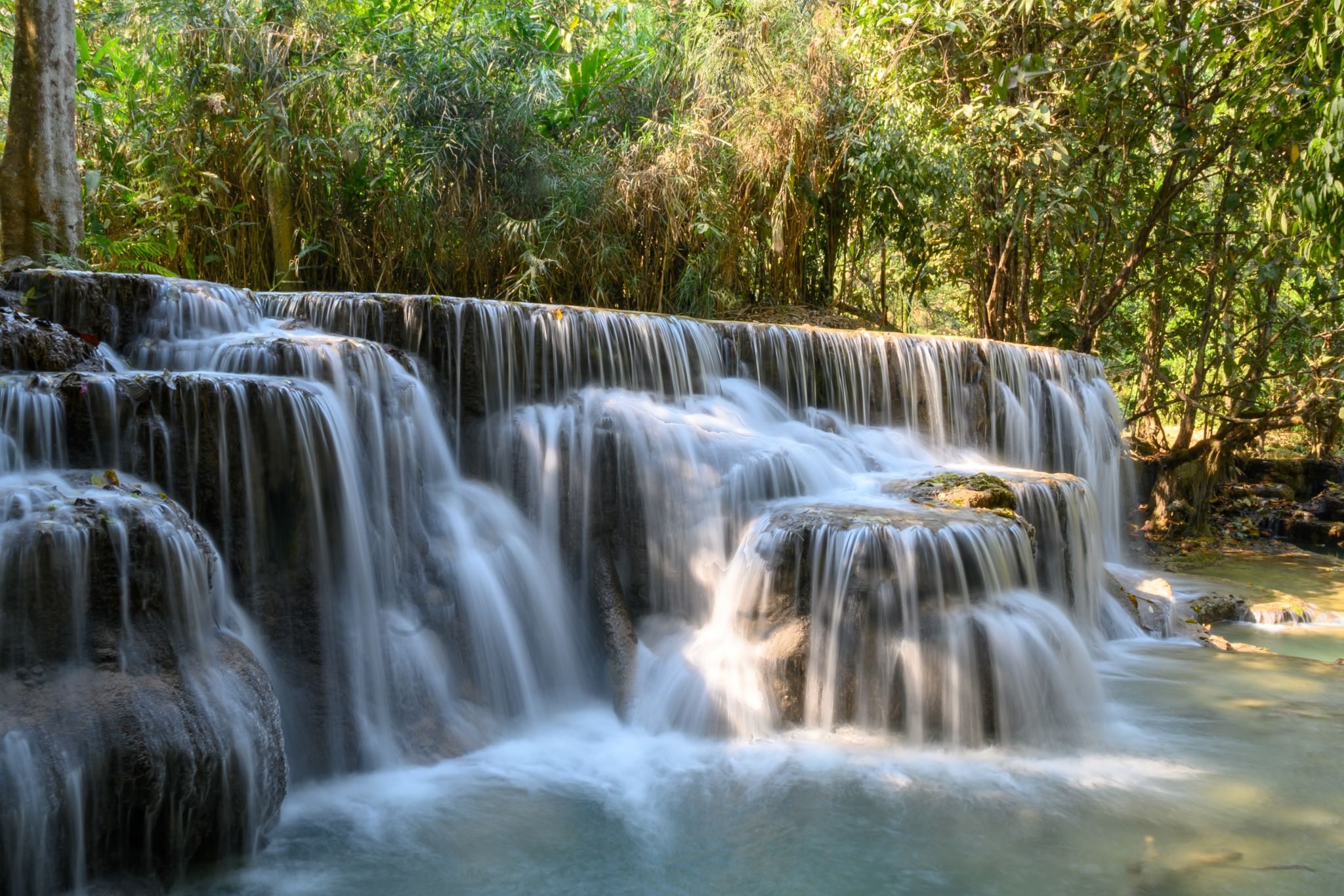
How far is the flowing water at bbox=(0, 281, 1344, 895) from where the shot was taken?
13.1ft

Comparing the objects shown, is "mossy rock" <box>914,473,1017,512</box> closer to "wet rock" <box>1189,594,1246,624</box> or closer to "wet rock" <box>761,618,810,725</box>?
"wet rock" <box>761,618,810,725</box>

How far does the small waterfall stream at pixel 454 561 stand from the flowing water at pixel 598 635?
0.06 ft

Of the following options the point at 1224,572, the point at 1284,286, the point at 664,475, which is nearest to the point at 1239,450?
the point at 1284,286

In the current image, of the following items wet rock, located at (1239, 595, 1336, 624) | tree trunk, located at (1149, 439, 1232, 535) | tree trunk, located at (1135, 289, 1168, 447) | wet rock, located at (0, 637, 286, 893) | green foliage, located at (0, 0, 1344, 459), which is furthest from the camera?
tree trunk, located at (1135, 289, 1168, 447)

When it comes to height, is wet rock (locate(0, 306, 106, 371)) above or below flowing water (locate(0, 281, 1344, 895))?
above

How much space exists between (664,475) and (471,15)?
747 centimetres

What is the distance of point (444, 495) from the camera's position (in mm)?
6262

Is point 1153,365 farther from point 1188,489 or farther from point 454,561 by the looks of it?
point 454,561

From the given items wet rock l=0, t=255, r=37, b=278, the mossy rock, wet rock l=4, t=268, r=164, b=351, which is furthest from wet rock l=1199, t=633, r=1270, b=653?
wet rock l=0, t=255, r=37, b=278

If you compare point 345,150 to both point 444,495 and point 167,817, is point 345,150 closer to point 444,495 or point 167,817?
point 444,495

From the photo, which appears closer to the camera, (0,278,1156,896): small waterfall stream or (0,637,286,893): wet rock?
(0,637,286,893): wet rock

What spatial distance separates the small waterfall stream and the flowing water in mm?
19

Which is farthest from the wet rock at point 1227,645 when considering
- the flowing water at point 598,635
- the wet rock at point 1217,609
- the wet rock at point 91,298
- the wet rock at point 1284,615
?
the wet rock at point 91,298

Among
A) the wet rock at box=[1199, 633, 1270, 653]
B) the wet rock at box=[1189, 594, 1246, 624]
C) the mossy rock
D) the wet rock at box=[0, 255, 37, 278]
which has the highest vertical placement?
the wet rock at box=[0, 255, 37, 278]
